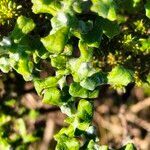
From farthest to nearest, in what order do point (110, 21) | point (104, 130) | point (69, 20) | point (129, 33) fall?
point (104, 130), point (129, 33), point (110, 21), point (69, 20)

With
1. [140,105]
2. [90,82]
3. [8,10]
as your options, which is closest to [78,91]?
[90,82]

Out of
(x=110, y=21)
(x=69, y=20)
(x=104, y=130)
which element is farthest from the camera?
(x=104, y=130)

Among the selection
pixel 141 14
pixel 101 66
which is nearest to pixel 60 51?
pixel 101 66

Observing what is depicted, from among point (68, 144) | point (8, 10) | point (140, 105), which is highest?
point (8, 10)

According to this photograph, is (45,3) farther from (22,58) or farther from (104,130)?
(104,130)

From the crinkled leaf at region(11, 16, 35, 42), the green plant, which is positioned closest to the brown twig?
the green plant

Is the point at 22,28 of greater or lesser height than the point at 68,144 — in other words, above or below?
above

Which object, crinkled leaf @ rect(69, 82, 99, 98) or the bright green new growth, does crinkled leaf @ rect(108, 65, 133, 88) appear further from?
the bright green new growth

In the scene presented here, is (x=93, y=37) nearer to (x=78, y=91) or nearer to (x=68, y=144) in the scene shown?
(x=78, y=91)

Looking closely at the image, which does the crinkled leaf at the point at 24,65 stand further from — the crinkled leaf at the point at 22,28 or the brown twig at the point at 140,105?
the brown twig at the point at 140,105
